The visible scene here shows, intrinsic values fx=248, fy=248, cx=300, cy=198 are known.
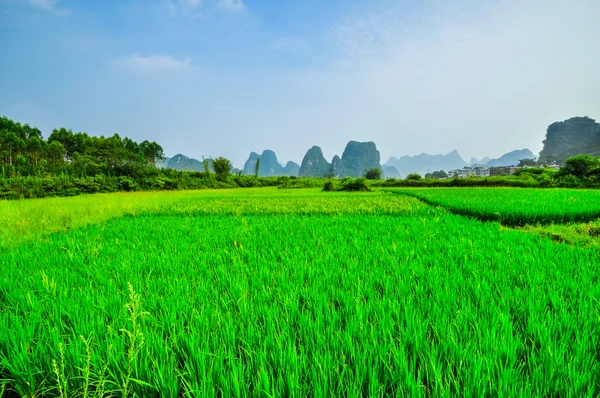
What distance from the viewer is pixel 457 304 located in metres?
1.99

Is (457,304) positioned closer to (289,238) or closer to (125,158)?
(289,238)

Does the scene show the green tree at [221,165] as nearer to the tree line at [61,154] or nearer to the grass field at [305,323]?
the tree line at [61,154]

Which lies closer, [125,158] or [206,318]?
[206,318]

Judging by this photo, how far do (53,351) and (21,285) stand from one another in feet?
5.63

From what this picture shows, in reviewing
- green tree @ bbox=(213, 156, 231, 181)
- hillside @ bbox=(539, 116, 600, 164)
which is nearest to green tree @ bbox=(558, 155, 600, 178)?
green tree @ bbox=(213, 156, 231, 181)

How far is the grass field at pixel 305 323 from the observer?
3.86ft

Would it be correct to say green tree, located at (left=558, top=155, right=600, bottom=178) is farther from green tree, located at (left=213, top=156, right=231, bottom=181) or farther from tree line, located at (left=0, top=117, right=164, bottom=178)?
tree line, located at (left=0, top=117, right=164, bottom=178)

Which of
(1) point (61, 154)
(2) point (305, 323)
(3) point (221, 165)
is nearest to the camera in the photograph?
(2) point (305, 323)

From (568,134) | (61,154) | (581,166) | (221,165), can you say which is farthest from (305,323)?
(568,134)

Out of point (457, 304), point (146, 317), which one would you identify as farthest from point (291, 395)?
point (457, 304)

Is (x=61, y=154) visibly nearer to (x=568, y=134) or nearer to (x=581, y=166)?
(x=581, y=166)

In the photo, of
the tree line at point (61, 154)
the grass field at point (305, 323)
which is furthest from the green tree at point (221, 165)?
the grass field at point (305, 323)

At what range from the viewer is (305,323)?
1.66 metres

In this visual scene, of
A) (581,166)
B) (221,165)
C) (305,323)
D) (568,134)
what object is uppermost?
(568,134)
